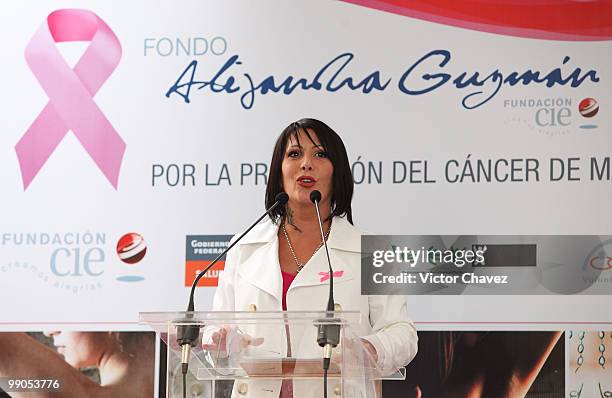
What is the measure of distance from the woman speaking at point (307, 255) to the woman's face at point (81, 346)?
1230 mm

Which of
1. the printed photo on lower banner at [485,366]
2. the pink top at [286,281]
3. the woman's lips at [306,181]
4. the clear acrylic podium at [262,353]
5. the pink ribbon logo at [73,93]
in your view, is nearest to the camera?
the clear acrylic podium at [262,353]

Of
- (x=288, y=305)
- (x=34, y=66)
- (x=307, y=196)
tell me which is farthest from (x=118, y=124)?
(x=288, y=305)

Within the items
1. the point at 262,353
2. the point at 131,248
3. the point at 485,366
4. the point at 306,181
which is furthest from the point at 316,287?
the point at 131,248

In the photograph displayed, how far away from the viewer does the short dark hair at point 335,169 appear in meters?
3.66

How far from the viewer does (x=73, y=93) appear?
461cm

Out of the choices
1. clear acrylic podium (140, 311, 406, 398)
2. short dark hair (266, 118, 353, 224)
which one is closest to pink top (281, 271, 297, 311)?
short dark hair (266, 118, 353, 224)

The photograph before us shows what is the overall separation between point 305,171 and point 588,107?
1.44m

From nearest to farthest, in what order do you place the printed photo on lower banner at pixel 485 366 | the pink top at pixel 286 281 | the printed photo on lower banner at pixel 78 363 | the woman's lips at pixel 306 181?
the pink top at pixel 286 281, the woman's lips at pixel 306 181, the printed photo on lower banner at pixel 485 366, the printed photo on lower banner at pixel 78 363

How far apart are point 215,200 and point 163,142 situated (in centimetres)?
37

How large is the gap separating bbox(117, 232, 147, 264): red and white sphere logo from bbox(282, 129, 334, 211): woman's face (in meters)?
1.08

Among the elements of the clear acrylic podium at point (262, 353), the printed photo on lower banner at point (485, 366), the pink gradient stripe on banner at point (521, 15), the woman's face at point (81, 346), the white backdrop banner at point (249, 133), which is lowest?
the clear acrylic podium at point (262, 353)
